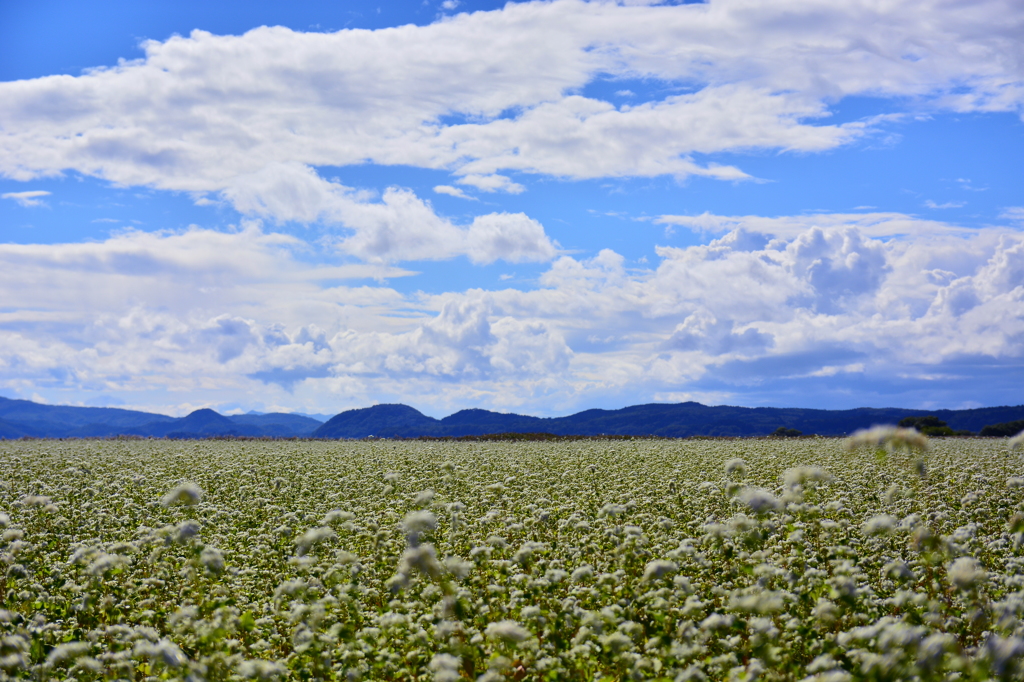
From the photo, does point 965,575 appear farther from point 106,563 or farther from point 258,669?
point 106,563

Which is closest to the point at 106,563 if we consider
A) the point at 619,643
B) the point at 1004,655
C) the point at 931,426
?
the point at 619,643

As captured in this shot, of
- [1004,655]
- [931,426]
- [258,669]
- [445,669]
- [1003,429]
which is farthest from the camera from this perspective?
[1003,429]

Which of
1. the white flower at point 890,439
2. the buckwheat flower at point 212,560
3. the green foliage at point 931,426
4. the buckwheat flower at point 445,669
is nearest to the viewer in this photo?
the buckwheat flower at point 445,669

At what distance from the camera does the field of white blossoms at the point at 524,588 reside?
24.9ft

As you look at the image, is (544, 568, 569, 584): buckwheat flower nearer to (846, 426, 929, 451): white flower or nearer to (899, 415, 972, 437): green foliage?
(846, 426, 929, 451): white flower

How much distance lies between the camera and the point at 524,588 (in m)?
9.49

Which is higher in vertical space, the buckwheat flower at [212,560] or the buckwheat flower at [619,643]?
the buckwheat flower at [212,560]

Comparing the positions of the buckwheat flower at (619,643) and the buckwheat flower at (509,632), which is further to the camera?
the buckwheat flower at (619,643)

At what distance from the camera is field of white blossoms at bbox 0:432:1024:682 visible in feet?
24.9

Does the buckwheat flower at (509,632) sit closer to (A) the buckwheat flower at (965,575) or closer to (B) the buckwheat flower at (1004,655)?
(B) the buckwheat flower at (1004,655)

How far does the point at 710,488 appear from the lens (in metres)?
18.2

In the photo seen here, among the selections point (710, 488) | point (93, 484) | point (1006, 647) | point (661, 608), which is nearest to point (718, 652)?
point (661, 608)

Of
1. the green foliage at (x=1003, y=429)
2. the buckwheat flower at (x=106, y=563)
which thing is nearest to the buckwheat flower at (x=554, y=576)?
the buckwheat flower at (x=106, y=563)

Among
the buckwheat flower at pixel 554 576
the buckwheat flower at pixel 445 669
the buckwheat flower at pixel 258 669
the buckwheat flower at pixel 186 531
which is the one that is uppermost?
the buckwheat flower at pixel 186 531
